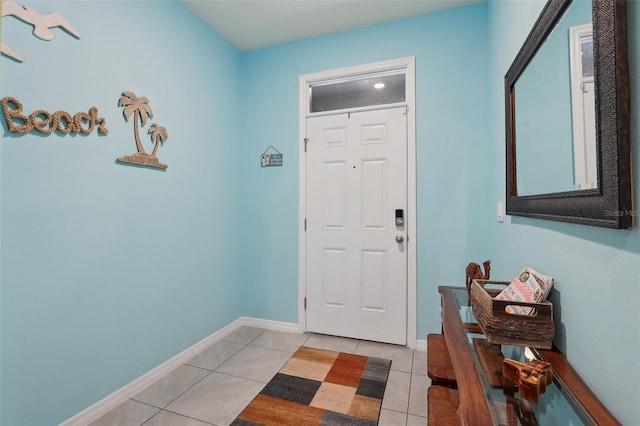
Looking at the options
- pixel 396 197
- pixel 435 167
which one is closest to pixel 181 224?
pixel 396 197

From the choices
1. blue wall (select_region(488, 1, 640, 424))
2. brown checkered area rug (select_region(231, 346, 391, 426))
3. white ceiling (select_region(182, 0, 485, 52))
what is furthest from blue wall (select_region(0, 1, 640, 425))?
brown checkered area rug (select_region(231, 346, 391, 426))

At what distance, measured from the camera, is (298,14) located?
2.38 m

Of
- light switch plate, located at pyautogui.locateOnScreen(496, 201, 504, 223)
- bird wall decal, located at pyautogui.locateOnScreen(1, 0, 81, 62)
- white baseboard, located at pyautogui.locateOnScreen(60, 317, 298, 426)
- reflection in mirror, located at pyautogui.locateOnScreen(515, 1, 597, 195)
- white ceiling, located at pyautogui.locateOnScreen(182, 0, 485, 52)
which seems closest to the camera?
reflection in mirror, located at pyautogui.locateOnScreen(515, 1, 597, 195)

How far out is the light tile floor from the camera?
5.39ft

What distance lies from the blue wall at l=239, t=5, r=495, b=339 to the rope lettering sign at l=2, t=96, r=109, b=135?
152cm

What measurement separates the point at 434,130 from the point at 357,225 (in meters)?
1.05

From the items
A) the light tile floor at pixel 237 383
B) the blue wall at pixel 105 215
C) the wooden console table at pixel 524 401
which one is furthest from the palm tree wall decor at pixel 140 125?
the wooden console table at pixel 524 401

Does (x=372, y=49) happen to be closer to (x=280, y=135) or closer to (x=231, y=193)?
(x=280, y=135)

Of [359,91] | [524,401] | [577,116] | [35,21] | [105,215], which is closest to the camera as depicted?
[524,401]

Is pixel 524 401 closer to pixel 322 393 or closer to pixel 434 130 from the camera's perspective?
pixel 322 393

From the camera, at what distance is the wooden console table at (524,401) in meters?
0.62

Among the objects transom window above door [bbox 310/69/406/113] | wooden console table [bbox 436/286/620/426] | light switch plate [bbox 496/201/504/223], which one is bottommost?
wooden console table [bbox 436/286/620/426]

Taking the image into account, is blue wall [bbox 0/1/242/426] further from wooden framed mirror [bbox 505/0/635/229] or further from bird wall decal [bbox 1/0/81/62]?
wooden framed mirror [bbox 505/0/635/229]


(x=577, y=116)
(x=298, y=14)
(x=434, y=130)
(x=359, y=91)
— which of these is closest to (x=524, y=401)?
(x=577, y=116)
